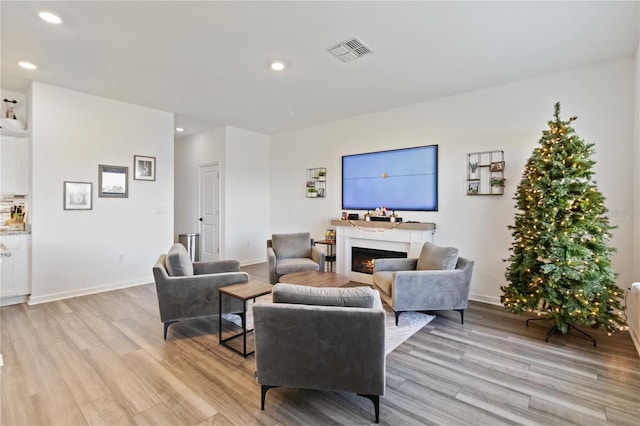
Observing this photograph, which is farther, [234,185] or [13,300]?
[234,185]

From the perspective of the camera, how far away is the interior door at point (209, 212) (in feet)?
21.4

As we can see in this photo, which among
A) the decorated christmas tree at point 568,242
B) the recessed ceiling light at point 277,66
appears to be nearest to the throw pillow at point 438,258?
the decorated christmas tree at point 568,242

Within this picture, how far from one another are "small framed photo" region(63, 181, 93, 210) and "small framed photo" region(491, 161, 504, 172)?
5.75m

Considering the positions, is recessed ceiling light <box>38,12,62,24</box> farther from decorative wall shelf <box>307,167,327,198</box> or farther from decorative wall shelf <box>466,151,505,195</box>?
decorative wall shelf <box>466,151,505,195</box>

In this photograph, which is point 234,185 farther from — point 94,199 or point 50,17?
point 50,17

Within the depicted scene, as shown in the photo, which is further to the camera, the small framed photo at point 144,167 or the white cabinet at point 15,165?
the small framed photo at point 144,167

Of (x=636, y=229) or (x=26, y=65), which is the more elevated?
(x=26, y=65)

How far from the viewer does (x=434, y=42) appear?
2.95 meters

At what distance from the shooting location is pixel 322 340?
1.85 meters

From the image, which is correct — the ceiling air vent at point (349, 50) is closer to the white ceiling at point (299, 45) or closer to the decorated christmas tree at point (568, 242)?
the white ceiling at point (299, 45)

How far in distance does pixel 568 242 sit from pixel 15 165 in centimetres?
685

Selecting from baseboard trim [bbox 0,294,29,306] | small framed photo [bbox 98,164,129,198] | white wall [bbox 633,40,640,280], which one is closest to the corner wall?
white wall [bbox 633,40,640,280]

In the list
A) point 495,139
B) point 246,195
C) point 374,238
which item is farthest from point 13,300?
point 495,139

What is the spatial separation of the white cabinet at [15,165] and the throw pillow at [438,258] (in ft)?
18.3
